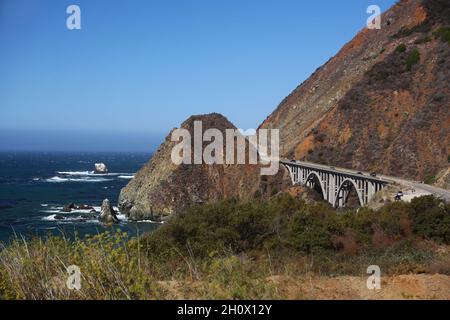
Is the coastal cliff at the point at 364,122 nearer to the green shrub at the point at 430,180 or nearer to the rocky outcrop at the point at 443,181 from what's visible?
the green shrub at the point at 430,180

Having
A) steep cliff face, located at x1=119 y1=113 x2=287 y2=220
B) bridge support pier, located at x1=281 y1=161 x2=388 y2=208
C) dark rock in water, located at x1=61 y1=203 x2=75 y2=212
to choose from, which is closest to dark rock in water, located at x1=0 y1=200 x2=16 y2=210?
dark rock in water, located at x1=61 y1=203 x2=75 y2=212

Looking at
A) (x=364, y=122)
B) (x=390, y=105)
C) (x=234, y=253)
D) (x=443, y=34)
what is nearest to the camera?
(x=234, y=253)

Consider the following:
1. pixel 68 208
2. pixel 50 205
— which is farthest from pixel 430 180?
pixel 50 205

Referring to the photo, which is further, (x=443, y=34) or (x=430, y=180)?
(x=443, y=34)

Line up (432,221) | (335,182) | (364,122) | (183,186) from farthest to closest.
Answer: (183,186) → (364,122) → (335,182) → (432,221)

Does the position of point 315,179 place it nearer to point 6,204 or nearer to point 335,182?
point 335,182

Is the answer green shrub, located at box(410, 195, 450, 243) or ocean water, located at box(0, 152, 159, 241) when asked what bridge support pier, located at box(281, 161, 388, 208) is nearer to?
green shrub, located at box(410, 195, 450, 243)

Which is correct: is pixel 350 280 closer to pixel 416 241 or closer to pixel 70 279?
pixel 70 279

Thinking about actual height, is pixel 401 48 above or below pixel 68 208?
above
